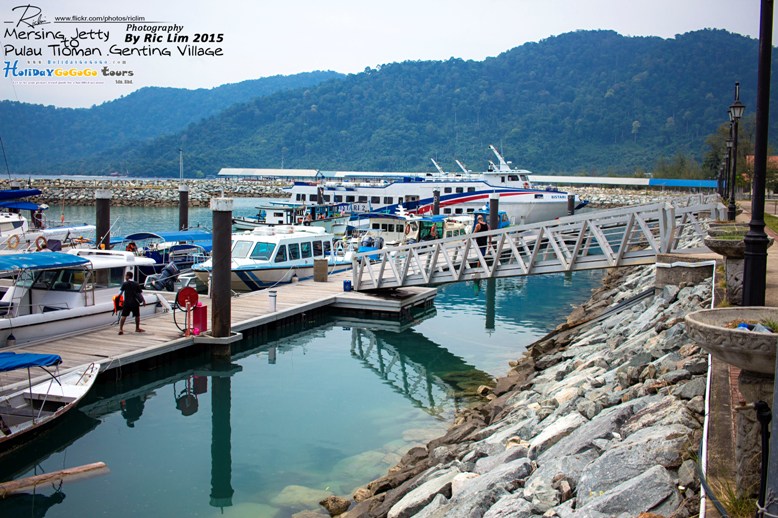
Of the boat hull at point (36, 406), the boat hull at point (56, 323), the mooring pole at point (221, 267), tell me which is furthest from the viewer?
the mooring pole at point (221, 267)

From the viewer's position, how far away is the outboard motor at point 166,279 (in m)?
26.4

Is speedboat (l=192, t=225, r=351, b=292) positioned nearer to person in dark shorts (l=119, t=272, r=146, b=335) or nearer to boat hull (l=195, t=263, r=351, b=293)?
boat hull (l=195, t=263, r=351, b=293)

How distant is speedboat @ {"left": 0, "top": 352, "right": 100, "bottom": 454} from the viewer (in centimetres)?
1252

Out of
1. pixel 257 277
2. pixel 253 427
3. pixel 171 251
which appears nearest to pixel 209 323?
pixel 253 427

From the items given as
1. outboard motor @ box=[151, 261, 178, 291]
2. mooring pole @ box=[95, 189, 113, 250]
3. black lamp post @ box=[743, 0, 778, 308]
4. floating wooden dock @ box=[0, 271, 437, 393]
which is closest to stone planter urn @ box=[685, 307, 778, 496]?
black lamp post @ box=[743, 0, 778, 308]

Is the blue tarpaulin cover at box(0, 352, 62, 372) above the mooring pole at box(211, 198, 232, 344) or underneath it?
underneath

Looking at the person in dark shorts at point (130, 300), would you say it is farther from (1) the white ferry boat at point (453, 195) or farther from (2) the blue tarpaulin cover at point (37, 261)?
(1) the white ferry boat at point (453, 195)

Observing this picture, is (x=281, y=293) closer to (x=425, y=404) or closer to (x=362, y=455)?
(x=425, y=404)

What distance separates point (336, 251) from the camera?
33.4m

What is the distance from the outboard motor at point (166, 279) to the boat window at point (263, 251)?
2.83 meters

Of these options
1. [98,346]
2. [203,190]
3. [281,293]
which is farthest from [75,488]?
[203,190]

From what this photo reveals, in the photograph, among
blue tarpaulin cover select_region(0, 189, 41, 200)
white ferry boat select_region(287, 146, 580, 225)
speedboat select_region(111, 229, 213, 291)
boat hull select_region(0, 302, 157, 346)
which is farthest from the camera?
white ferry boat select_region(287, 146, 580, 225)

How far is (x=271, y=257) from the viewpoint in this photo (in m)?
27.8

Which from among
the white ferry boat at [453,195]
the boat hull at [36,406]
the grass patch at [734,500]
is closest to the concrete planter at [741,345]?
the grass patch at [734,500]
